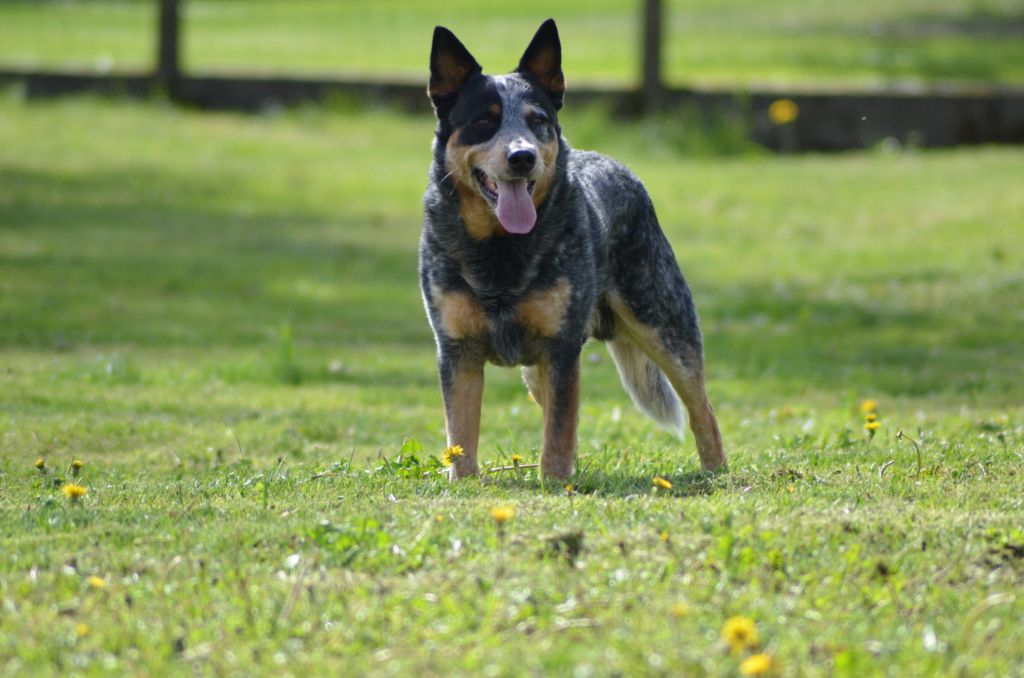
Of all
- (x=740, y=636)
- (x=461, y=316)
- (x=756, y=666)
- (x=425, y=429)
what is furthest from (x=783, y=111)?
(x=756, y=666)

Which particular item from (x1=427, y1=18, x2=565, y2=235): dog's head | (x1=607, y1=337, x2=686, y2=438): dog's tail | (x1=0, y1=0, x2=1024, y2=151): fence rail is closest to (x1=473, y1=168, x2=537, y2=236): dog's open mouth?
(x1=427, y1=18, x2=565, y2=235): dog's head

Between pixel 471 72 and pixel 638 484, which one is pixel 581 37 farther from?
pixel 638 484

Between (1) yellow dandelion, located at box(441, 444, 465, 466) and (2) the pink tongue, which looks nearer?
(1) yellow dandelion, located at box(441, 444, 465, 466)

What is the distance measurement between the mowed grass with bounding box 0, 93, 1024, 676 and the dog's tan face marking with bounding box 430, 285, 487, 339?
52 centimetres

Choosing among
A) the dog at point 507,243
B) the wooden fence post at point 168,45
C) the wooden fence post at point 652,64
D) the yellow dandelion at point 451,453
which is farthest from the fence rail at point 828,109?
the yellow dandelion at point 451,453

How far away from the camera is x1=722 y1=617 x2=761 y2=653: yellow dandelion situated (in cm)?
362

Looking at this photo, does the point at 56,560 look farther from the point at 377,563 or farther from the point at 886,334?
the point at 886,334

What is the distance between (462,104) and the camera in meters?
6.36

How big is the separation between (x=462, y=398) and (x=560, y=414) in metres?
0.43

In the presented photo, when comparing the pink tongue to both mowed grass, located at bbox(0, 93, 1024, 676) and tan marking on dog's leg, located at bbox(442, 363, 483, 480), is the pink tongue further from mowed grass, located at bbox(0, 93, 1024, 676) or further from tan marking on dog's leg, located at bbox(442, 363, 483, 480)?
mowed grass, located at bbox(0, 93, 1024, 676)

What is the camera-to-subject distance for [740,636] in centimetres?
363

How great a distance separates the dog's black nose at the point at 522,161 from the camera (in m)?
5.98

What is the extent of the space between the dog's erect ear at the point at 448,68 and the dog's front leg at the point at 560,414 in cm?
122

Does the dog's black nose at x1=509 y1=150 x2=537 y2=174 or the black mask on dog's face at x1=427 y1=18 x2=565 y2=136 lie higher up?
the black mask on dog's face at x1=427 y1=18 x2=565 y2=136
